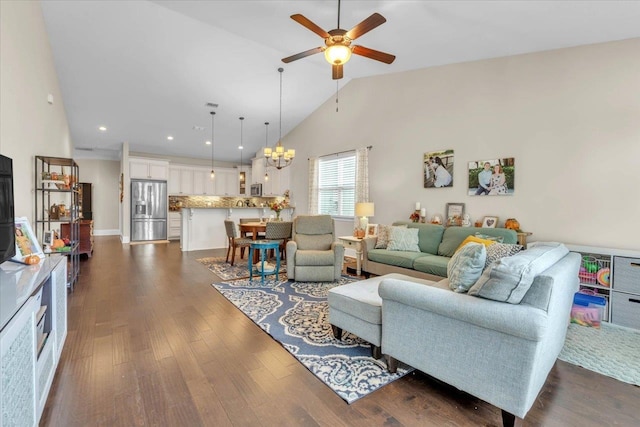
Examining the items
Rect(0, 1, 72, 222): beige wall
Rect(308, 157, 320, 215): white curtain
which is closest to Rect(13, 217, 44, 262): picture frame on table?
Rect(0, 1, 72, 222): beige wall

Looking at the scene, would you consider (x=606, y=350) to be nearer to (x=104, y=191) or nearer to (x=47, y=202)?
(x=47, y=202)

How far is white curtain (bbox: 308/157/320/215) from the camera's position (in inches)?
278

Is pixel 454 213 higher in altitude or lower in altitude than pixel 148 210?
higher

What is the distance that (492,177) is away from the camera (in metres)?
4.12

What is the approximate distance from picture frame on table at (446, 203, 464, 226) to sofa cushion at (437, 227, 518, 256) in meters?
0.30

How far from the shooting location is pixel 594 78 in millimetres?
3324

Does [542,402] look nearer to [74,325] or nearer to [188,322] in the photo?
[188,322]

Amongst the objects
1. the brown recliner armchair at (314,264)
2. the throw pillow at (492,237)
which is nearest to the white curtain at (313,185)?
the brown recliner armchair at (314,264)

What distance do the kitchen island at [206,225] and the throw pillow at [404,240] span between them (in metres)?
4.24

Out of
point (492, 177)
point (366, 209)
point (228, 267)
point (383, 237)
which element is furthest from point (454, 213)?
point (228, 267)

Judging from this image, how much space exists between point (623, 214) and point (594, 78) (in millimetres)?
1565

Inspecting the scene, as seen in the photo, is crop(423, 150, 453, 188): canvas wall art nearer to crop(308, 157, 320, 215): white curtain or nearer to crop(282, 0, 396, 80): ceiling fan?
crop(282, 0, 396, 80): ceiling fan

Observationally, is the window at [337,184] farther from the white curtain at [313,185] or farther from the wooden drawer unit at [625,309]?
the wooden drawer unit at [625,309]

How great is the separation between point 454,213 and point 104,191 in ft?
35.1
